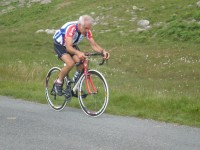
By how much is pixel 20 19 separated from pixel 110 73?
85.7ft

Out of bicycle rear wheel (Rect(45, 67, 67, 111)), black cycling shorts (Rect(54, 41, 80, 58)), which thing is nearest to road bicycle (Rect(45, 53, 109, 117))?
black cycling shorts (Rect(54, 41, 80, 58))

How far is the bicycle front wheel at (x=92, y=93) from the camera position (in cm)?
958

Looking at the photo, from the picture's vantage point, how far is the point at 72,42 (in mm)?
9555

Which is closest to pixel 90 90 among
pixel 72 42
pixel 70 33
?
pixel 72 42

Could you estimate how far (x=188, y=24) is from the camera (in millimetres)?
31828

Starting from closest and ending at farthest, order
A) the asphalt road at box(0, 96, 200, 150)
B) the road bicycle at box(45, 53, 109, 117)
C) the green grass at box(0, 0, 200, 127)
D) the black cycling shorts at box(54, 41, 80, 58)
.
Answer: the asphalt road at box(0, 96, 200, 150) < the road bicycle at box(45, 53, 109, 117) < the black cycling shorts at box(54, 41, 80, 58) < the green grass at box(0, 0, 200, 127)

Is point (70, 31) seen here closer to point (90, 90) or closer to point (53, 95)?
point (90, 90)

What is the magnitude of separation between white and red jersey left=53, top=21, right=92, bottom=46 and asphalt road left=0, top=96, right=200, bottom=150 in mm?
1452

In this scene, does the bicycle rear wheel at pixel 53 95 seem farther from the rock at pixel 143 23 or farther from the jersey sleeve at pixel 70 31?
the rock at pixel 143 23

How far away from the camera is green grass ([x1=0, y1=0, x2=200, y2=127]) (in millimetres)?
10812

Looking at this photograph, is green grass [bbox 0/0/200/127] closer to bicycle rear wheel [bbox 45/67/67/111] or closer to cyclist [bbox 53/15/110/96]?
bicycle rear wheel [bbox 45/67/67/111]

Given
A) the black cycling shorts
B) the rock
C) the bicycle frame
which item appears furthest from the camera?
the rock

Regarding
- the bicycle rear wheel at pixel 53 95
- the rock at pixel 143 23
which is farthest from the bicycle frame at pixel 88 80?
the rock at pixel 143 23

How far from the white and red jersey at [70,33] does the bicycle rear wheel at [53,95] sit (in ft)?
3.27
